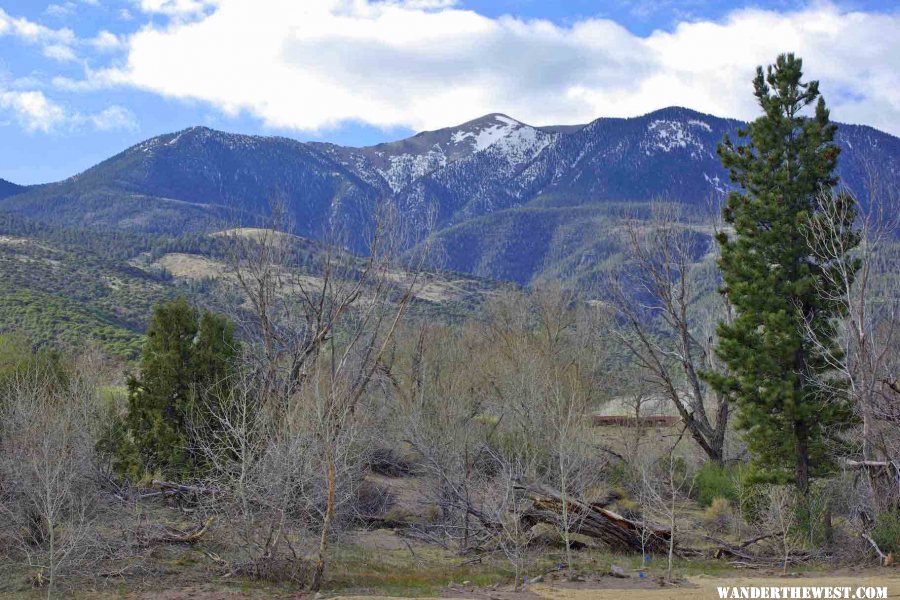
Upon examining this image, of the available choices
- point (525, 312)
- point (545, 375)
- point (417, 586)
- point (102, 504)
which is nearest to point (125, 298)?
point (525, 312)

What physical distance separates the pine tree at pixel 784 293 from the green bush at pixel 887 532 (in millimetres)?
3020

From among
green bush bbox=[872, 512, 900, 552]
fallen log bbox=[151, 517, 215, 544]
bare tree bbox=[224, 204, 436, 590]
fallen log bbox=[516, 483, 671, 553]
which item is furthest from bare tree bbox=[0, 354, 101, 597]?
green bush bbox=[872, 512, 900, 552]

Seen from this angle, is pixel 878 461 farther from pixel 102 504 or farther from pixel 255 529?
pixel 102 504

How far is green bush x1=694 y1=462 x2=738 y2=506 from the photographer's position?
1087 inches

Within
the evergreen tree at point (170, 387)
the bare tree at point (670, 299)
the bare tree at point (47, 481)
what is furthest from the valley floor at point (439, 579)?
the bare tree at point (670, 299)

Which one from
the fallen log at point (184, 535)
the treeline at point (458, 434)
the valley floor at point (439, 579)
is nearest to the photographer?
the valley floor at point (439, 579)

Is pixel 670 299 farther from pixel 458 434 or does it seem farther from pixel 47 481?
pixel 47 481

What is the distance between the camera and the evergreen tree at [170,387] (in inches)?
797

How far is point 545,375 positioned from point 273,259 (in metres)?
12.1

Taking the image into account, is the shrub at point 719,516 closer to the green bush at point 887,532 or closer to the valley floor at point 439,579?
the valley floor at point 439,579

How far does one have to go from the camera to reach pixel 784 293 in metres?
22.0

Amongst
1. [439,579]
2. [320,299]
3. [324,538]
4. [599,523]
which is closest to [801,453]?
[599,523]

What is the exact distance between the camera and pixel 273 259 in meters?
24.8

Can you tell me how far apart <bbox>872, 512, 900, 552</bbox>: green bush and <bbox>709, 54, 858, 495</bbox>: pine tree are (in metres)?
3.02
